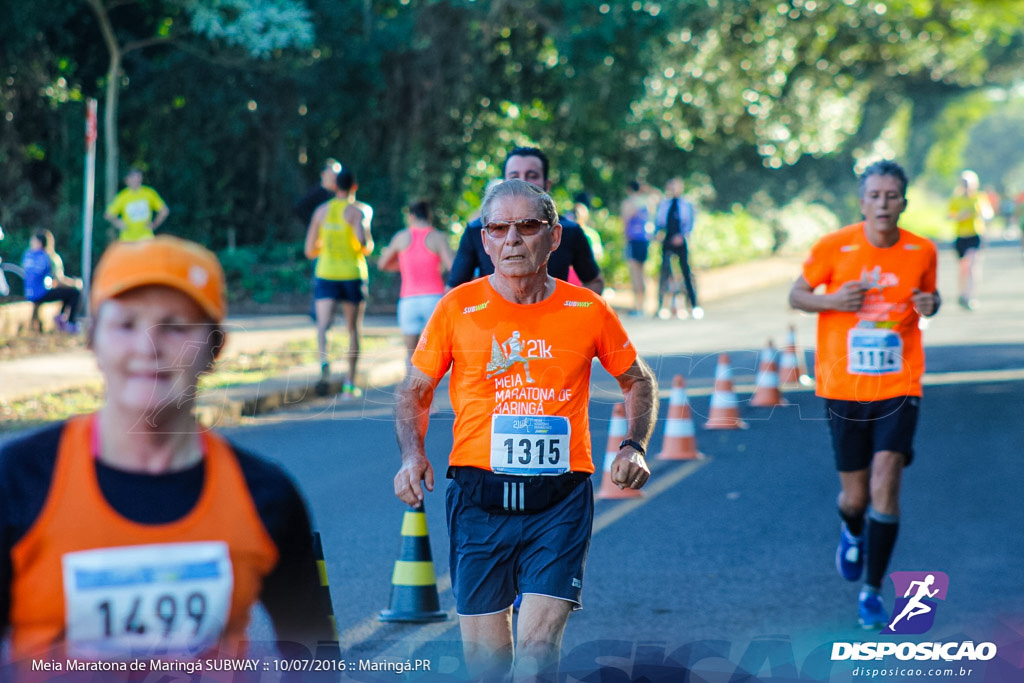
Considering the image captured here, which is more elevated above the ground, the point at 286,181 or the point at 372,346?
the point at 286,181

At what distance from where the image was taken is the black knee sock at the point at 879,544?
6.12 metres

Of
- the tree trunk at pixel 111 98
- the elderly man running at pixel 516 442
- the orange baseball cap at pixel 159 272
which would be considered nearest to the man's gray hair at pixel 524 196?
the elderly man running at pixel 516 442

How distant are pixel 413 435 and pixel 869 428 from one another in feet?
8.92

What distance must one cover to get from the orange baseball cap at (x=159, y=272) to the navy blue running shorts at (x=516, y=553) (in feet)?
6.38

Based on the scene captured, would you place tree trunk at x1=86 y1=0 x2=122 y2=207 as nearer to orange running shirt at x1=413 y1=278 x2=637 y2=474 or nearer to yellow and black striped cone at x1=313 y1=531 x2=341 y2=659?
orange running shirt at x1=413 y1=278 x2=637 y2=474

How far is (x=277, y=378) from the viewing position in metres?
13.8

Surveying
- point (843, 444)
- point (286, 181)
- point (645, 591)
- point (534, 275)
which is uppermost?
point (286, 181)

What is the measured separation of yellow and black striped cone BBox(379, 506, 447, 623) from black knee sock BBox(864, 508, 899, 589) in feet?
6.05

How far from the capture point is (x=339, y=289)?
12.7 meters

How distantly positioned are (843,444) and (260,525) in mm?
4299

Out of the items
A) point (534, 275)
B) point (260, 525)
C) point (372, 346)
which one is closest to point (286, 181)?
point (372, 346)

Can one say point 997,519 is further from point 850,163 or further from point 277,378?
point 850,163

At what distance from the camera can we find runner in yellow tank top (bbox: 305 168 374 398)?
494 inches

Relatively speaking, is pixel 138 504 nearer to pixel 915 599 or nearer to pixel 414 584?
pixel 414 584
